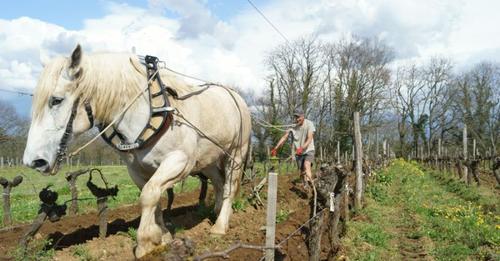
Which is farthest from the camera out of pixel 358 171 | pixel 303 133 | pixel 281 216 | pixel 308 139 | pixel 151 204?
pixel 358 171

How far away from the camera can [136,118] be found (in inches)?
199

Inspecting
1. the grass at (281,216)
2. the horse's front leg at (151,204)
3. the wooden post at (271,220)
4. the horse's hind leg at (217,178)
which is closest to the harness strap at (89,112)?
the horse's front leg at (151,204)

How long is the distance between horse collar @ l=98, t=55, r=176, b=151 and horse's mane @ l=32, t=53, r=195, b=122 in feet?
0.46

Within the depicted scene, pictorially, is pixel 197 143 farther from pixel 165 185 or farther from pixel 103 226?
pixel 103 226

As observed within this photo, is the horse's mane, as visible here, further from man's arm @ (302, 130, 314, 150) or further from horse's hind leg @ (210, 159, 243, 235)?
man's arm @ (302, 130, 314, 150)

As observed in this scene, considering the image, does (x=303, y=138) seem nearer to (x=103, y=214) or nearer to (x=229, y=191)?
(x=229, y=191)

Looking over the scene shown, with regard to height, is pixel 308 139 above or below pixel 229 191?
above

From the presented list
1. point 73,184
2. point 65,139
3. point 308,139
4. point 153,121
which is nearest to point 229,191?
point 153,121

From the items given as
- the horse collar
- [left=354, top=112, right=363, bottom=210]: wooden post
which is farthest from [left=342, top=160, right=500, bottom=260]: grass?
the horse collar

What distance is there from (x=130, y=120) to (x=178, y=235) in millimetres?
1936

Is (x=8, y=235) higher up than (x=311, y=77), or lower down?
lower down

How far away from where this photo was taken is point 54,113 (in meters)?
4.54

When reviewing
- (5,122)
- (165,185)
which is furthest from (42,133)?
(5,122)

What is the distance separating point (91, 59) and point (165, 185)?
1.47 metres
